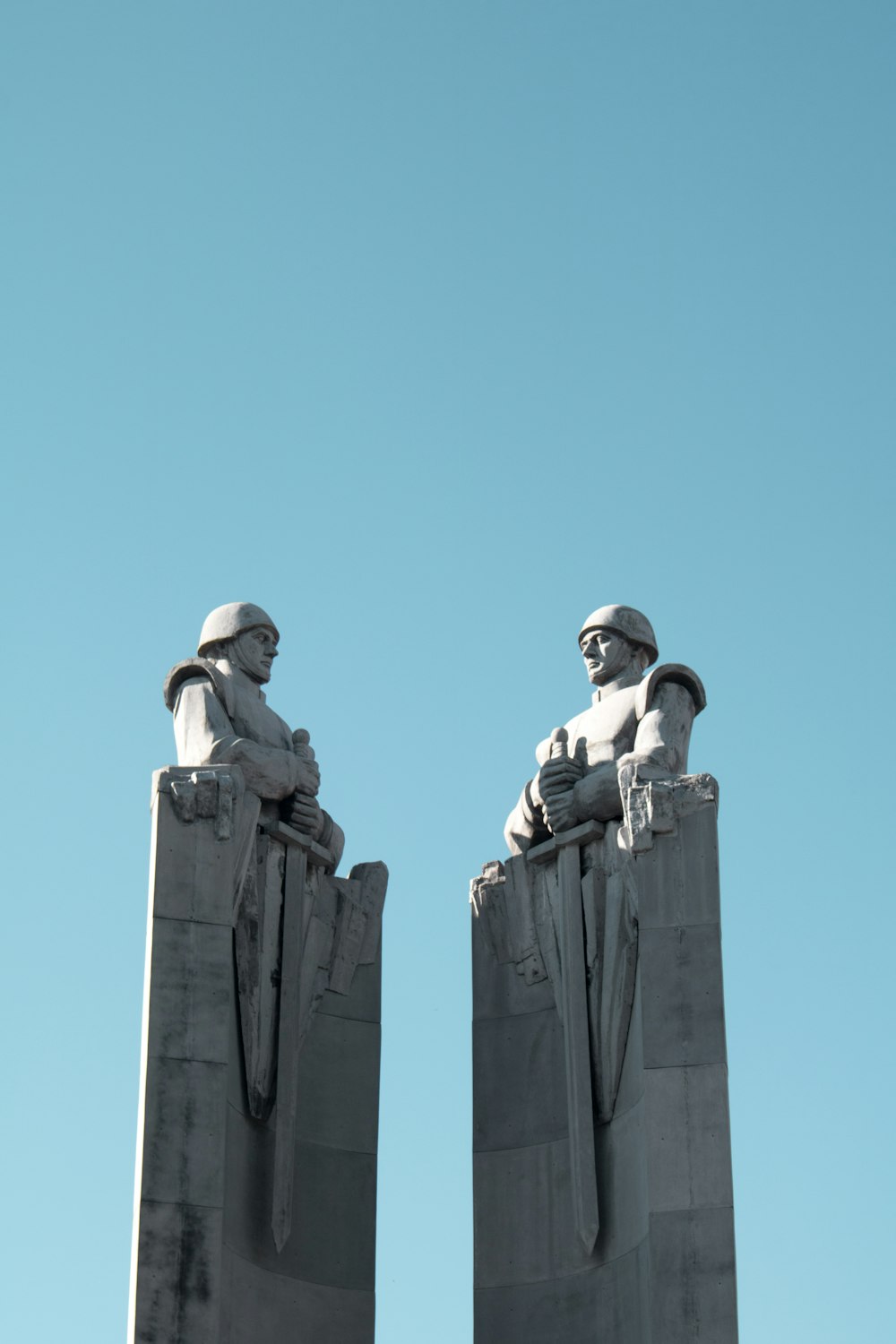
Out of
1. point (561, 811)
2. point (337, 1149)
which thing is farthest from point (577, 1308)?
point (561, 811)

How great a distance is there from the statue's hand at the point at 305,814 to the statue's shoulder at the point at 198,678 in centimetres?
101

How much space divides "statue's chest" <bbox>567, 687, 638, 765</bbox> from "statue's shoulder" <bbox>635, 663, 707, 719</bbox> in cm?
17

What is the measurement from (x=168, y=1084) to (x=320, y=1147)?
248 cm

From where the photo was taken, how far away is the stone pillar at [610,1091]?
2436 cm

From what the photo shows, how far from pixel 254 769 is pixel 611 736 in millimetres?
3315

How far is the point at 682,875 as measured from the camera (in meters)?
25.7

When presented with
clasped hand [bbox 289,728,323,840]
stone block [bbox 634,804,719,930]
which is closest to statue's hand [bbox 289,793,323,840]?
clasped hand [bbox 289,728,323,840]

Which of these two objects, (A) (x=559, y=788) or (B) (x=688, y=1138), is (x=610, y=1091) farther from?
(A) (x=559, y=788)

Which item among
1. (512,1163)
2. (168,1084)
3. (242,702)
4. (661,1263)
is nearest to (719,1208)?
(661,1263)

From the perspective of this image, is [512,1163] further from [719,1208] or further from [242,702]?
[242,702]

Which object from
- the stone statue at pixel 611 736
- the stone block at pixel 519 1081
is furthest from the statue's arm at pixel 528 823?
the stone block at pixel 519 1081

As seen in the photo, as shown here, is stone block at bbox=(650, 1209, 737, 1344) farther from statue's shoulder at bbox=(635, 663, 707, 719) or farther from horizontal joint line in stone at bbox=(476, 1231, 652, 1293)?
statue's shoulder at bbox=(635, 663, 707, 719)

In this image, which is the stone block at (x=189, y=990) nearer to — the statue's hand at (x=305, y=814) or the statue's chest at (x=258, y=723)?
the statue's hand at (x=305, y=814)

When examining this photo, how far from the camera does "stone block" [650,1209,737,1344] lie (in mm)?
23812
